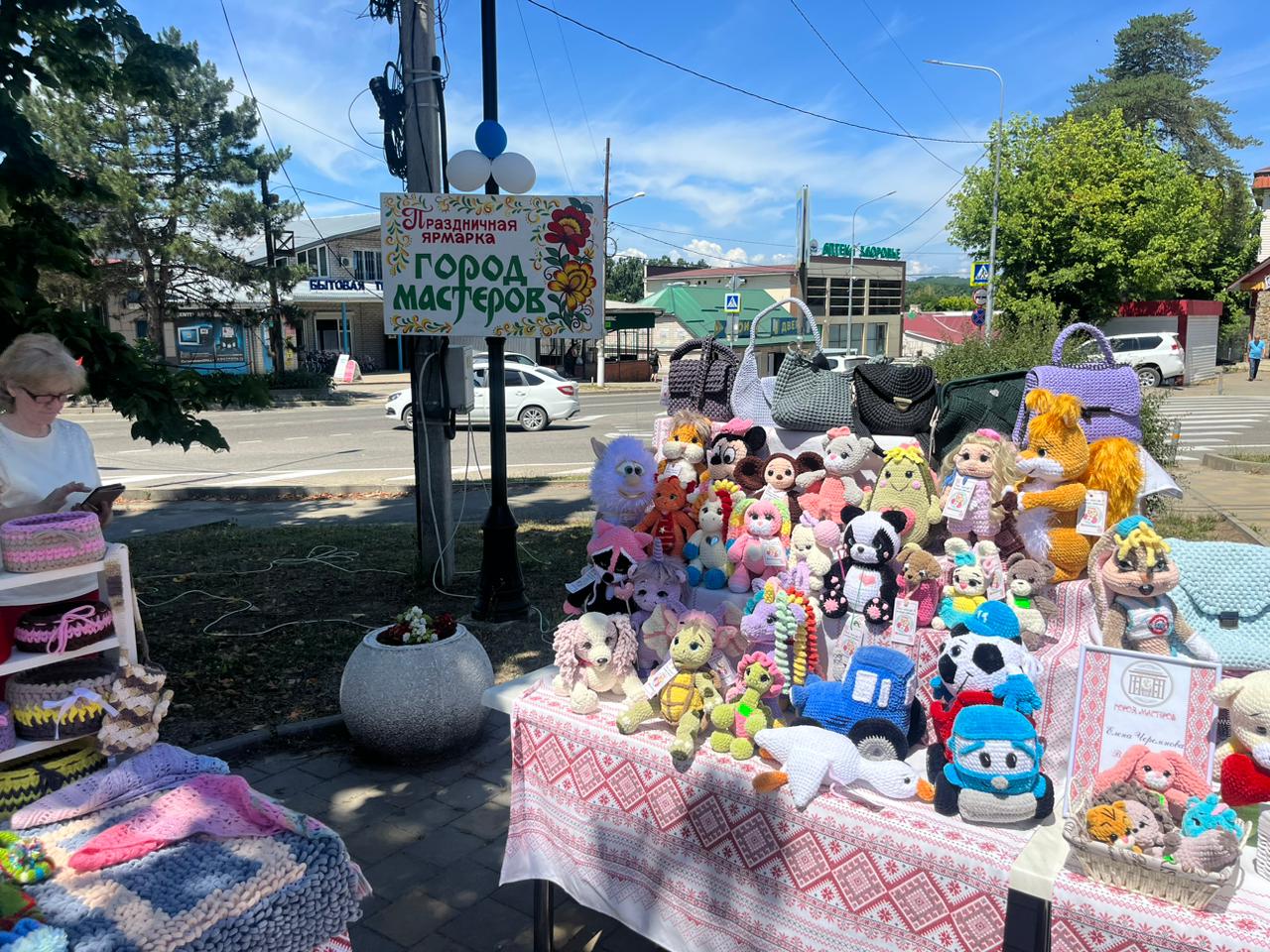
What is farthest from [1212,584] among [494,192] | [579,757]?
[494,192]

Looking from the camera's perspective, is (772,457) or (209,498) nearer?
(772,457)

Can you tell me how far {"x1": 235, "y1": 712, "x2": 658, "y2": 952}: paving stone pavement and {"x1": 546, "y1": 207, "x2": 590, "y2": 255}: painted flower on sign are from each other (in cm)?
275

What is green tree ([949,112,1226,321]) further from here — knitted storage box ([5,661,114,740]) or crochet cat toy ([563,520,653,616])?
knitted storage box ([5,661,114,740])

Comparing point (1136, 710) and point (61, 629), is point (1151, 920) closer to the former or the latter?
point (1136, 710)

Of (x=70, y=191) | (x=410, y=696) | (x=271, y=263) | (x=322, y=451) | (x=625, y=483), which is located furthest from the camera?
(x=271, y=263)

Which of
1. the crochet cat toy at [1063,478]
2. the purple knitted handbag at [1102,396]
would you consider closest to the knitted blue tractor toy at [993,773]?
the crochet cat toy at [1063,478]

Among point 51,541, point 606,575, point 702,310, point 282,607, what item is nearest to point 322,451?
point 282,607

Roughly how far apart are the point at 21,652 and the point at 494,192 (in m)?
3.67

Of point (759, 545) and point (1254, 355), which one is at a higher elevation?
point (1254, 355)

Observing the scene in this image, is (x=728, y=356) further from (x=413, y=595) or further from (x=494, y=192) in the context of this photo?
(x=413, y=595)

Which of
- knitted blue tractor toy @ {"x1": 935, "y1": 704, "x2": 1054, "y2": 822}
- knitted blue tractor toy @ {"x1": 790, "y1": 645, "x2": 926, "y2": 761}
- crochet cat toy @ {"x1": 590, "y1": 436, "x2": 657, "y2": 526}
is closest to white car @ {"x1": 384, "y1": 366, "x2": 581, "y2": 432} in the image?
crochet cat toy @ {"x1": 590, "y1": 436, "x2": 657, "y2": 526}

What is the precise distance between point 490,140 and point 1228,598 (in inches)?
172

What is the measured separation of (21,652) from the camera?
2365 millimetres

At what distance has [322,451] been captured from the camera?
14.3 metres
